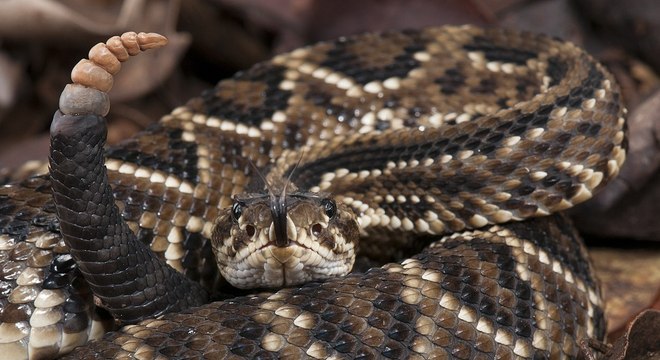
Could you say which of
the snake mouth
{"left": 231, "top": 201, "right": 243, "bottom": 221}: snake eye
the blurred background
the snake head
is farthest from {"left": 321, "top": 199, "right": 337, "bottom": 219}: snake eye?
the blurred background

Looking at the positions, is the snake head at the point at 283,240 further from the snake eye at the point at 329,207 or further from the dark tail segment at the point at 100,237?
the dark tail segment at the point at 100,237

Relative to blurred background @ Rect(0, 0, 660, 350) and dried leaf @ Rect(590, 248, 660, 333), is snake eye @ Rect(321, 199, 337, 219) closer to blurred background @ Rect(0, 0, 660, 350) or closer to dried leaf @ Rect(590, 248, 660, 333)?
dried leaf @ Rect(590, 248, 660, 333)

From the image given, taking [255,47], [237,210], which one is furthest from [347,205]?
[255,47]

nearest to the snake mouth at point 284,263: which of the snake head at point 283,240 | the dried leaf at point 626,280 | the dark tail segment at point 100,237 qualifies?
the snake head at point 283,240

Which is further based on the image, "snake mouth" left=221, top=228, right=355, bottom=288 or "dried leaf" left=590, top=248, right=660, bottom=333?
"dried leaf" left=590, top=248, right=660, bottom=333

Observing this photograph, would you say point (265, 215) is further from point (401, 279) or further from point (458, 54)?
point (458, 54)
